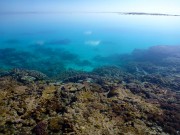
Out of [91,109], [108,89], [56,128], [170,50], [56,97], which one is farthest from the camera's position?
[170,50]

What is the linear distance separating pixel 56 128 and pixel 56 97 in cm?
661

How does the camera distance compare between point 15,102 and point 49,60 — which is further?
point 49,60

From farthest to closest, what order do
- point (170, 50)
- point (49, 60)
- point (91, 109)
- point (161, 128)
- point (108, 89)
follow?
point (170, 50) < point (49, 60) < point (108, 89) < point (91, 109) < point (161, 128)

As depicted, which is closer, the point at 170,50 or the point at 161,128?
the point at 161,128

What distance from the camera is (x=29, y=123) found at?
59.7ft

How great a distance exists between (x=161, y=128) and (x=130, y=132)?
3345mm

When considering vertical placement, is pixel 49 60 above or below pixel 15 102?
below

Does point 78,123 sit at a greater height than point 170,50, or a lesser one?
greater

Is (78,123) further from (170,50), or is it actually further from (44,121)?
(170,50)

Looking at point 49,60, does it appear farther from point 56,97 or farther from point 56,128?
point 56,128

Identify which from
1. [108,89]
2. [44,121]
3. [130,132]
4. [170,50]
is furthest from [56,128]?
[170,50]

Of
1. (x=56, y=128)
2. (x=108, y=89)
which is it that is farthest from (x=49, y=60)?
(x=56, y=128)

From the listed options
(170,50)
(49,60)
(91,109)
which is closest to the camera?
(91,109)

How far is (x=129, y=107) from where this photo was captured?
2278cm
